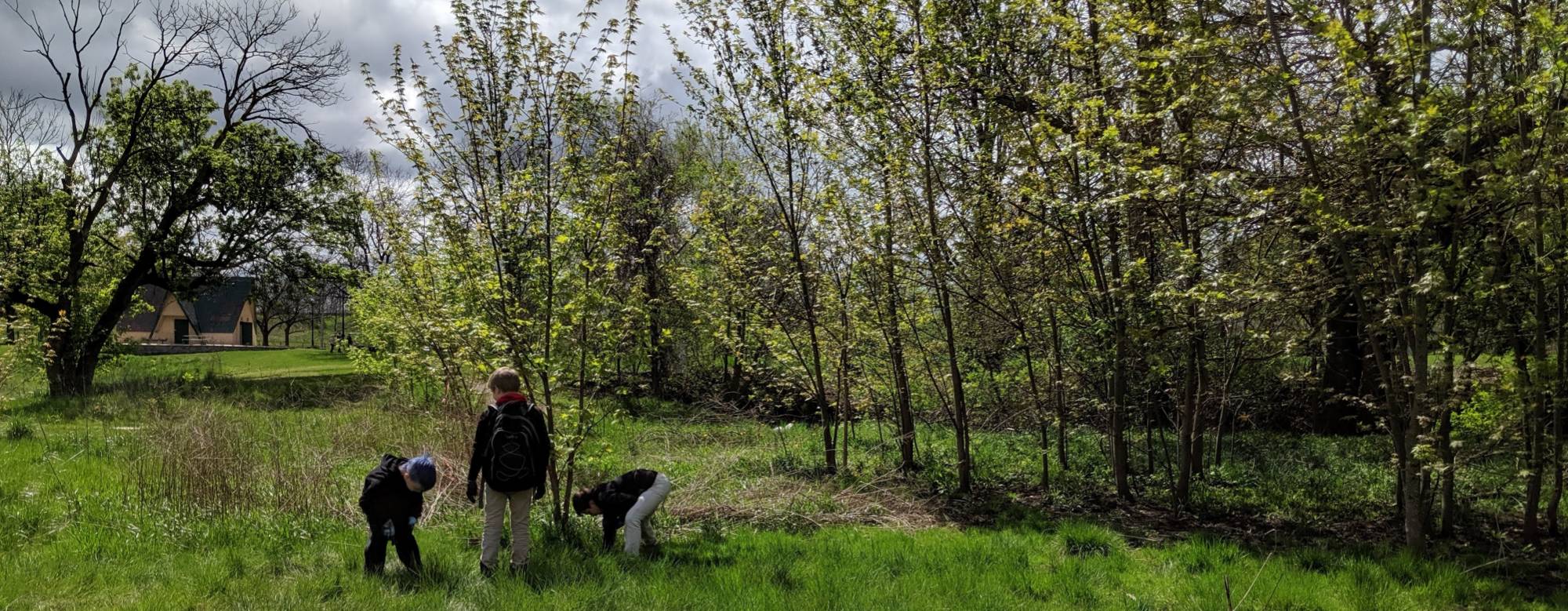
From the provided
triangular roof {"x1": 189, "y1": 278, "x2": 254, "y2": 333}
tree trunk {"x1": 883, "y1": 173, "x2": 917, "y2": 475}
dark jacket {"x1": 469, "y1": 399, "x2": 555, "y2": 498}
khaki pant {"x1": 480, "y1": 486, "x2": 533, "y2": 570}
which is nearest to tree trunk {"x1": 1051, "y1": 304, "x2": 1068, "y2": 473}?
tree trunk {"x1": 883, "y1": 173, "x2": 917, "y2": 475}

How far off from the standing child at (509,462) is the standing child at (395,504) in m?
0.34

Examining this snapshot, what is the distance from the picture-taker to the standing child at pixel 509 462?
201 inches

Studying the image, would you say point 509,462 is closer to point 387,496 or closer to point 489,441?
point 489,441

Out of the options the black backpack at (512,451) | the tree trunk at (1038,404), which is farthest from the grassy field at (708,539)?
the black backpack at (512,451)

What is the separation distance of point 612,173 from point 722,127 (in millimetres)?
2948

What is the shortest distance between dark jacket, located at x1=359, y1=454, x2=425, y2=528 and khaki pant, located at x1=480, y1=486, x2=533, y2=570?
454 mm

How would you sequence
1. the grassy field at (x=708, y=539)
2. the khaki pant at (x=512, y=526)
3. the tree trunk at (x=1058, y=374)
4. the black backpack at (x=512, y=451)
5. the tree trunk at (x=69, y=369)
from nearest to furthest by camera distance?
the grassy field at (x=708, y=539) → the black backpack at (x=512, y=451) → the khaki pant at (x=512, y=526) → the tree trunk at (x=1058, y=374) → the tree trunk at (x=69, y=369)

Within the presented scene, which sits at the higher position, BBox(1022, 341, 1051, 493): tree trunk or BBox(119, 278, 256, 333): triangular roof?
BBox(119, 278, 256, 333): triangular roof

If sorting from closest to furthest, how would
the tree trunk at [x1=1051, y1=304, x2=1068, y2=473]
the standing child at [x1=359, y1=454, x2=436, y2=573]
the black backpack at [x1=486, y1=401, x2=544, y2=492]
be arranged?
the standing child at [x1=359, y1=454, x2=436, y2=573]
the black backpack at [x1=486, y1=401, x2=544, y2=492]
the tree trunk at [x1=1051, y1=304, x2=1068, y2=473]

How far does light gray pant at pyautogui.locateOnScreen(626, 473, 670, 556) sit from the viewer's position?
5.58 m

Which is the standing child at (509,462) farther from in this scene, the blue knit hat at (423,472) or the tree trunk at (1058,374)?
the tree trunk at (1058,374)

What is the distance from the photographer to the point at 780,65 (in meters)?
8.42

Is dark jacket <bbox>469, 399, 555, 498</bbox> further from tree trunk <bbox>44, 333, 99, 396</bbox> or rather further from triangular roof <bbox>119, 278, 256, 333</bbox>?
triangular roof <bbox>119, 278, 256, 333</bbox>

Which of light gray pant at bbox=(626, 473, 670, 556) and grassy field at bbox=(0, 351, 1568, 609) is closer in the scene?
grassy field at bbox=(0, 351, 1568, 609)
